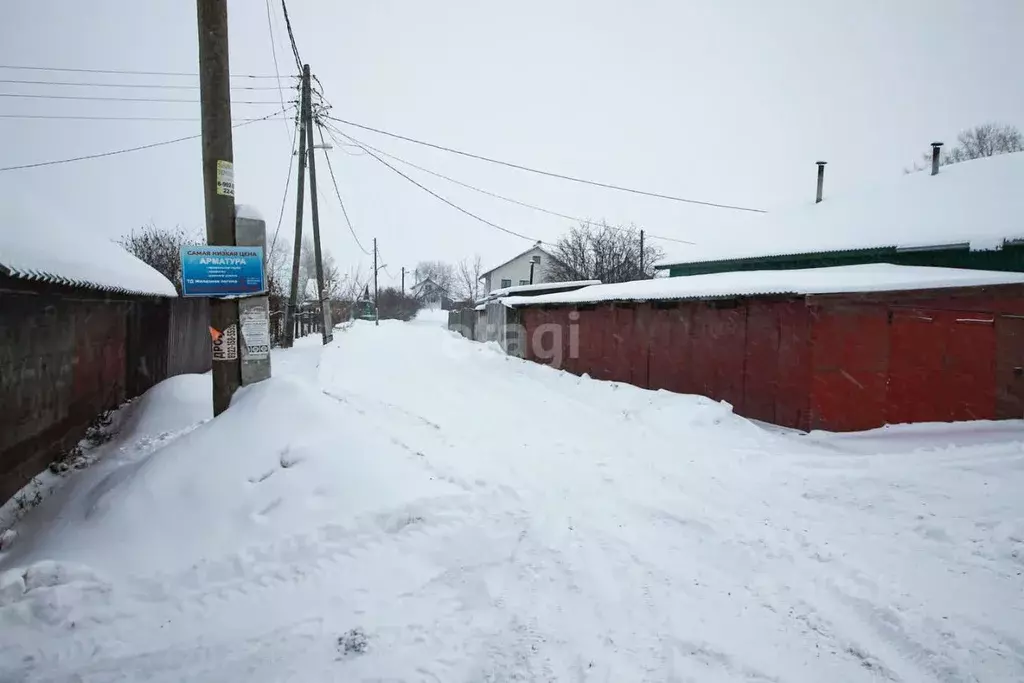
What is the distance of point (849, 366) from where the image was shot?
8.21m

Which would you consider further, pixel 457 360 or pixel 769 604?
pixel 457 360

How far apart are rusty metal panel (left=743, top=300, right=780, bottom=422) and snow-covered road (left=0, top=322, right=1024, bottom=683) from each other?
2.71 m

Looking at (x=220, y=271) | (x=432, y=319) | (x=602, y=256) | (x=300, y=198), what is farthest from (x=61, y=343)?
(x=432, y=319)

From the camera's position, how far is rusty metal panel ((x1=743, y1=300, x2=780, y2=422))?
8641mm

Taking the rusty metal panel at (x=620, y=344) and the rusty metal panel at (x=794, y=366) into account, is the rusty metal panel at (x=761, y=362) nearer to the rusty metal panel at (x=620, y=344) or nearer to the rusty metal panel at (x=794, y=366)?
the rusty metal panel at (x=794, y=366)

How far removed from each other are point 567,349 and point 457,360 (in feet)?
11.0

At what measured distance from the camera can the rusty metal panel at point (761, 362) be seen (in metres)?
8.64

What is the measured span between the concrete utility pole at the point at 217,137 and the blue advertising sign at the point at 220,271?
17cm

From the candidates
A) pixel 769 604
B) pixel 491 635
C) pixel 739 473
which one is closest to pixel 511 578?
pixel 491 635

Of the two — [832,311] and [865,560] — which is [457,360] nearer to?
[832,311]

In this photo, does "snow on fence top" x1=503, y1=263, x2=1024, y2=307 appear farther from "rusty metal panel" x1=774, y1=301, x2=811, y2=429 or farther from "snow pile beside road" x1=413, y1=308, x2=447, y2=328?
"snow pile beside road" x1=413, y1=308, x2=447, y2=328

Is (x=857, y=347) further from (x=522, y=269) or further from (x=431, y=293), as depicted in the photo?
(x=431, y=293)

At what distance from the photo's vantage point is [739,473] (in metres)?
5.88

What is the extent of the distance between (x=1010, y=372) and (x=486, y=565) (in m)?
10.5
